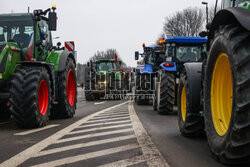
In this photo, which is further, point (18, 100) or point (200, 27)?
point (200, 27)

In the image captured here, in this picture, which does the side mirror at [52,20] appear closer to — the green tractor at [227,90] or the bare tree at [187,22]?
the green tractor at [227,90]

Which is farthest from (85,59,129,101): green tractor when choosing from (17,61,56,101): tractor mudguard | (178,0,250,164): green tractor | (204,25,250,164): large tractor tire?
(204,25,250,164): large tractor tire

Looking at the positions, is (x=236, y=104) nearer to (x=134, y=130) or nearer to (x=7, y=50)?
(x=134, y=130)

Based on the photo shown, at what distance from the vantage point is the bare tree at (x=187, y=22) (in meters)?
46.8

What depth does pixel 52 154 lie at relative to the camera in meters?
4.26

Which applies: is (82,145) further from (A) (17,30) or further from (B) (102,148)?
(A) (17,30)

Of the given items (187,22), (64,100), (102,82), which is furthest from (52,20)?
(187,22)

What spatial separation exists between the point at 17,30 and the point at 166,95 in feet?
15.8

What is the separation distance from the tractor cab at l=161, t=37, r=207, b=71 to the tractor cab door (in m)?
4.27

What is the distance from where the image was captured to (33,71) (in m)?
6.91

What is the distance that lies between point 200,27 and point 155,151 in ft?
147

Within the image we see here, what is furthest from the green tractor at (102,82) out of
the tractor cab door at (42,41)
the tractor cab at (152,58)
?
the tractor cab door at (42,41)

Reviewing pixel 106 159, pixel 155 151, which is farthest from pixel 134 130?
pixel 106 159

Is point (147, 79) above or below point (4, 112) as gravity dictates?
above
